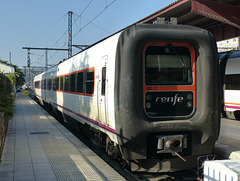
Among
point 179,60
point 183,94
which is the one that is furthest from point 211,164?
point 179,60

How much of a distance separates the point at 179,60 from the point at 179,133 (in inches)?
62.6

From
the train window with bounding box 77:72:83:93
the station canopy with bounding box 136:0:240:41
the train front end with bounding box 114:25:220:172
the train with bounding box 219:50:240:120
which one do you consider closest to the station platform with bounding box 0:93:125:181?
the train front end with bounding box 114:25:220:172

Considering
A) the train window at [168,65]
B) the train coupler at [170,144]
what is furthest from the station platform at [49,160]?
the train window at [168,65]

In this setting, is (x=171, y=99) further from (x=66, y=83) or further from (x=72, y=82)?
(x=66, y=83)

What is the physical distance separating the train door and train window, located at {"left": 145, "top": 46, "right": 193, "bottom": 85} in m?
1.29

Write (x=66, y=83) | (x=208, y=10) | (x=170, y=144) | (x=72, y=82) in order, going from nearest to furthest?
(x=170, y=144), (x=72, y=82), (x=208, y=10), (x=66, y=83)

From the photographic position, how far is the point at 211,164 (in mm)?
3998

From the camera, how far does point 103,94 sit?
7.11 metres

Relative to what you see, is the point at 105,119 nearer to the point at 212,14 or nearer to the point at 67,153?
the point at 67,153

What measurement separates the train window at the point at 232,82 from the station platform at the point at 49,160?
26.8ft

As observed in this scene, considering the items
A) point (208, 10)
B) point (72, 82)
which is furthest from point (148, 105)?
point (208, 10)

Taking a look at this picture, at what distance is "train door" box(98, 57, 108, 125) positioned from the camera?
690 cm

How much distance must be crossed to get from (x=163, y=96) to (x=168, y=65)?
70cm

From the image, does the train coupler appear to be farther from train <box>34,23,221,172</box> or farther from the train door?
the train door
